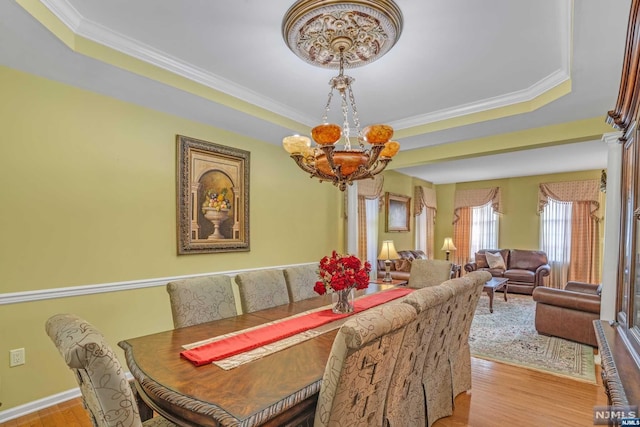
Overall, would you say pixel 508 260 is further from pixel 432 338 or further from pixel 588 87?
pixel 432 338

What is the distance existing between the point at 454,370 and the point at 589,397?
3.91ft

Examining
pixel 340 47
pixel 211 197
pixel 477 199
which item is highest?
pixel 340 47

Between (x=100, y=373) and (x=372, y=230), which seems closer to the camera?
(x=100, y=373)

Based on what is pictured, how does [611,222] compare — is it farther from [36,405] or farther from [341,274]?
[36,405]

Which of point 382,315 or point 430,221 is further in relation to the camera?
point 430,221

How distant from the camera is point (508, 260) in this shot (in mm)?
7391

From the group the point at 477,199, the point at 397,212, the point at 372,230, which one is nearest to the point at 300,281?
the point at 372,230

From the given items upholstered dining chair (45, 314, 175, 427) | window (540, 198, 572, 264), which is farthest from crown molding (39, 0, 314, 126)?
window (540, 198, 572, 264)

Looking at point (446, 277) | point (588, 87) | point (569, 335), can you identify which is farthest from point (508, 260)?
point (588, 87)

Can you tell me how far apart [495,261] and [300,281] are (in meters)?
5.98

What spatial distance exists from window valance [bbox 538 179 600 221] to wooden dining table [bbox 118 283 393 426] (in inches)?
294

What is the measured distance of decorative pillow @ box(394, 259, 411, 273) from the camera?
572 centimetres

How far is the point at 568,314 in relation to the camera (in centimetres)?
385

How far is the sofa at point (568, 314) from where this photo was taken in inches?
144
